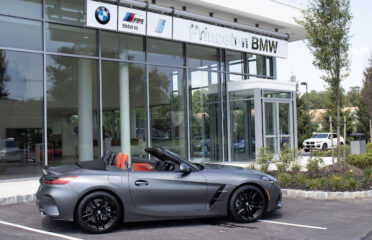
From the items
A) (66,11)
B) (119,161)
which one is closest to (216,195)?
(119,161)

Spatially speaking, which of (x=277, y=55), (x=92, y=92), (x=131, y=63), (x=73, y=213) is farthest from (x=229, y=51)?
(x=73, y=213)

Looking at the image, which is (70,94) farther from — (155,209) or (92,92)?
(155,209)

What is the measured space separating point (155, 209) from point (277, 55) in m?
14.1

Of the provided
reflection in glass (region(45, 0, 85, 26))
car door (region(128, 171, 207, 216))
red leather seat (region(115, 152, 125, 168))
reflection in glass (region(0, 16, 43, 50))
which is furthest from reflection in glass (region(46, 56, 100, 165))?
car door (region(128, 171, 207, 216))

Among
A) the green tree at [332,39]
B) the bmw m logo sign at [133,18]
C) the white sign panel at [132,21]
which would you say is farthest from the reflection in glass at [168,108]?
the green tree at [332,39]

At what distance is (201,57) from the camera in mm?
16562

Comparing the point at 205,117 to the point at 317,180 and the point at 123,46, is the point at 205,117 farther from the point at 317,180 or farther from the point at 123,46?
the point at 317,180

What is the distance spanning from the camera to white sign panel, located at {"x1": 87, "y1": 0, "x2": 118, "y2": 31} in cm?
1254

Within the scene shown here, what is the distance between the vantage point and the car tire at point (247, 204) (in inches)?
255

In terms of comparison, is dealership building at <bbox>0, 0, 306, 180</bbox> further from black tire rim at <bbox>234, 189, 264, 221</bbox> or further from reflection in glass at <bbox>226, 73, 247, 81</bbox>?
black tire rim at <bbox>234, 189, 264, 221</bbox>

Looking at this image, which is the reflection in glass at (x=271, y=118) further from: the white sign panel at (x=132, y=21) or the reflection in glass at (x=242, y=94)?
the white sign panel at (x=132, y=21)

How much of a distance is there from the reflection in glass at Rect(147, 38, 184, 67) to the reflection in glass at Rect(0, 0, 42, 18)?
4.05 m

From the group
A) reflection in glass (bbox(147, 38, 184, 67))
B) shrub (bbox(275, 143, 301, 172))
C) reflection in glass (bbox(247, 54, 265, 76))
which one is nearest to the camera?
shrub (bbox(275, 143, 301, 172))

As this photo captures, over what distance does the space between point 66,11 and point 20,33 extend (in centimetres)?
176
